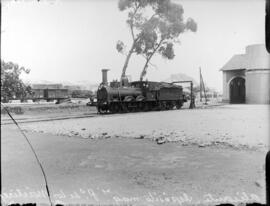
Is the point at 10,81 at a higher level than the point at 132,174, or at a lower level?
higher

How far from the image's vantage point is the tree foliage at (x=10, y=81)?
2.34 metres

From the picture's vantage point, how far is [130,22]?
4.39 meters

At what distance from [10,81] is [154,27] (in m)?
3.32

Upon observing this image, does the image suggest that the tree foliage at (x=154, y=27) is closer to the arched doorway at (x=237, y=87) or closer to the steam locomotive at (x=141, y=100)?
the steam locomotive at (x=141, y=100)

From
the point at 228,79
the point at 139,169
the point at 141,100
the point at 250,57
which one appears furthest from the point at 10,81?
the point at 228,79

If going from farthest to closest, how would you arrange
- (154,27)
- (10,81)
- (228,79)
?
(228,79)
(154,27)
(10,81)

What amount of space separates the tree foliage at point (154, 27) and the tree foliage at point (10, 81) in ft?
6.14

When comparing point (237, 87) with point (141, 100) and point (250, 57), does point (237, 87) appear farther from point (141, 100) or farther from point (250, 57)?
point (250, 57)

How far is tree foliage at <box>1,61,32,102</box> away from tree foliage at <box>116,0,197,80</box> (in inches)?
73.7

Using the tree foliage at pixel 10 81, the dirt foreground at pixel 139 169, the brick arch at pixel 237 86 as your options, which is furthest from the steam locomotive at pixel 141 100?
the tree foliage at pixel 10 81

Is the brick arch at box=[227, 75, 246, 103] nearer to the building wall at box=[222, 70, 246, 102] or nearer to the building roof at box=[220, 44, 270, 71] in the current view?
the building wall at box=[222, 70, 246, 102]

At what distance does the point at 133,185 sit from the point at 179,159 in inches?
69.0

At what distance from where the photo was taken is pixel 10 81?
7.79ft

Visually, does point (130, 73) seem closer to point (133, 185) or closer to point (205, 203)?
point (133, 185)
